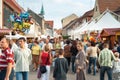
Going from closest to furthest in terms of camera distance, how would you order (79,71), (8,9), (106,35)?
(79,71) → (106,35) → (8,9)

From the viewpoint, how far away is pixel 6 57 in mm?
8961

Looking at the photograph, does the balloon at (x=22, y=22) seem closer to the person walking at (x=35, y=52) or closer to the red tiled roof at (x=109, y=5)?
the person walking at (x=35, y=52)

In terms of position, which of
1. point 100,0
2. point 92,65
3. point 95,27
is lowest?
point 92,65

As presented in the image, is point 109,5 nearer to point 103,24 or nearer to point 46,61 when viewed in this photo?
point 103,24

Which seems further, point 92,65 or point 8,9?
point 8,9

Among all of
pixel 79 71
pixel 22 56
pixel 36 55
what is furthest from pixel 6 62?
pixel 36 55

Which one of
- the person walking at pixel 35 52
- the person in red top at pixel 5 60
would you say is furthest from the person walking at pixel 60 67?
the person walking at pixel 35 52

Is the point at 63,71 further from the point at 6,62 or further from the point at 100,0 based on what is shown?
the point at 100,0

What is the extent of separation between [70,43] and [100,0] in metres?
51.2

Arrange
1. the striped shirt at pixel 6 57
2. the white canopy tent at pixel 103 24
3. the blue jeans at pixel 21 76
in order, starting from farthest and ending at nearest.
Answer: the white canopy tent at pixel 103 24, the blue jeans at pixel 21 76, the striped shirt at pixel 6 57

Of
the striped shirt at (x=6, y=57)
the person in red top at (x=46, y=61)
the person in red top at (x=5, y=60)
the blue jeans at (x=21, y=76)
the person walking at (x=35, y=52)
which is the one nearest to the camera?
the person in red top at (x=5, y=60)

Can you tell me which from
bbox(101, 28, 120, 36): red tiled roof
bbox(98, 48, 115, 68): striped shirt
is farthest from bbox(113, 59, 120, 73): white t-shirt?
bbox(101, 28, 120, 36): red tiled roof

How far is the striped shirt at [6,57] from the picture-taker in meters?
8.89

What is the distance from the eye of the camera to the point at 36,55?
21422 millimetres
